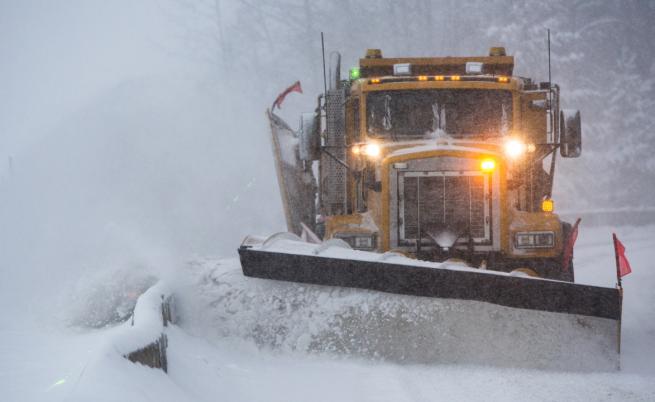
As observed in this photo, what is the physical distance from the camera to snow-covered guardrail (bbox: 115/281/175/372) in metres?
3.28

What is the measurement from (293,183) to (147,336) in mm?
5893

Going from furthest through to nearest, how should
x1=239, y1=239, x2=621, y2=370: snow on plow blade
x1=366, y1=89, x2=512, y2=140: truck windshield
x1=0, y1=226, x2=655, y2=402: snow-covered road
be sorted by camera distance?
x1=366, y1=89, x2=512, y2=140: truck windshield → x1=239, y1=239, x2=621, y2=370: snow on plow blade → x1=0, y1=226, x2=655, y2=402: snow-covered road

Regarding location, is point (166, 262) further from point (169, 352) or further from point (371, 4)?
point (371, 4)

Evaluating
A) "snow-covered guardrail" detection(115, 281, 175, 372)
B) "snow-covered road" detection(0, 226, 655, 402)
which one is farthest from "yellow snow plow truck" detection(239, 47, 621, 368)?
"snow-covered guardrail" detection(115, 281, 175, 372)

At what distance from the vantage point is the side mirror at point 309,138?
771cm

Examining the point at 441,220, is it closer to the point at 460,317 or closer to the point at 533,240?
the point at 533,240

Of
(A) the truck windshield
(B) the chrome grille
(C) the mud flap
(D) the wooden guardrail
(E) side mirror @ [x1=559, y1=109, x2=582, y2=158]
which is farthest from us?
(C) the mud flap

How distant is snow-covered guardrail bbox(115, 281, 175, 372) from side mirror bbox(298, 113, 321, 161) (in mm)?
3171

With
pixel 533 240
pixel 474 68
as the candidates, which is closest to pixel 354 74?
pixel 474 68

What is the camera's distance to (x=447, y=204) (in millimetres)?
6500

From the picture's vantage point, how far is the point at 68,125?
944 inches

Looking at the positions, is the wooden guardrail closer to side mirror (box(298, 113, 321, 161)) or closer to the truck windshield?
side mirror (box(298, 113, 321, 161))

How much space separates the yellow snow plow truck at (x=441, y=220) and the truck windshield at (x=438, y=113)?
0.01 m

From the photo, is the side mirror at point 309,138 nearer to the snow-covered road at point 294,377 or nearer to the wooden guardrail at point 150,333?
the snow-covered road at point 294,377
